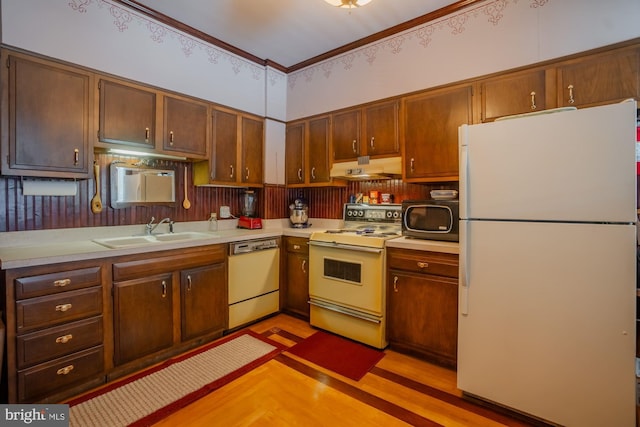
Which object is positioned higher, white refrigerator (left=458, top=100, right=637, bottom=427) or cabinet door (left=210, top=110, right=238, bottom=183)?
cabinet door (left=210, top=110, right=238, bottom=183)

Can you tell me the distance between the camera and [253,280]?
2.95 m

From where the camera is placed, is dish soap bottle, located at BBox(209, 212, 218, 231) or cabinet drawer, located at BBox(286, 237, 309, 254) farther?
dish soap bottle, located at BBox(209, 212, 218, 231)

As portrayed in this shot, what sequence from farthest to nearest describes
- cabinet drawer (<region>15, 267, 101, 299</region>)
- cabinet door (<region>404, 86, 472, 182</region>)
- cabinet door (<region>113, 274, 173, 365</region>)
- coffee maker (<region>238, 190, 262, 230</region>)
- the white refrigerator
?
coffee maker (<region>238, 190, 262, 230</region>) → cabinet door (<region>404, 86, 472, 182</region>) → cabinet door (<region>113, 274, 173, 365</region>) → cabinet drawer (<region>15, 267, 101, 299</region>) → the white refrigerator

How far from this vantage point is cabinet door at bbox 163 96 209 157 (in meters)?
2.63

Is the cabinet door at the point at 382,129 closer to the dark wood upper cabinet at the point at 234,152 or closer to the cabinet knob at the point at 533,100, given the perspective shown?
the cabinet knob at the point at 533,100

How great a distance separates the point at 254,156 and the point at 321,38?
4.35 feet

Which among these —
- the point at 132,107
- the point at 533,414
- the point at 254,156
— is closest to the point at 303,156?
the point at 254,156

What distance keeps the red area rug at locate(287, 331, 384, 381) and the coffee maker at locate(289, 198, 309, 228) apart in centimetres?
125

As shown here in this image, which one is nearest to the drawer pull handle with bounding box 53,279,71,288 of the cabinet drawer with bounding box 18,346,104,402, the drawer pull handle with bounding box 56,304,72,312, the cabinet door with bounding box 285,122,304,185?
the drawer pull handle with bounding box 56,304,72,312

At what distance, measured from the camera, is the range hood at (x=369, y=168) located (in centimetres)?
273

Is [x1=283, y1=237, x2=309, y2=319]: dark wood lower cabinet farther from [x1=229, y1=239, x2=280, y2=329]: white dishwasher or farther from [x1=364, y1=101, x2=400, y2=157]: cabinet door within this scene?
[x1=364, y1=101, x2=400, y2=157]: cabinet door

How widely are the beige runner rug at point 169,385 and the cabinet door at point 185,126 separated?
5.58 ft

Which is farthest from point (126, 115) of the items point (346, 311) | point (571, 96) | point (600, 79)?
point (600, 79)

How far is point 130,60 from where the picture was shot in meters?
2.40
